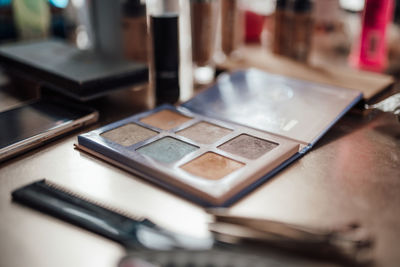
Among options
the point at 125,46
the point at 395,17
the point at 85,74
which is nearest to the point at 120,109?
the point at 85,74

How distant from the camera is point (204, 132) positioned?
2.18ft

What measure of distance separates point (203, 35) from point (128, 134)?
0.41 metres

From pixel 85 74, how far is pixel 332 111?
0.45 meters

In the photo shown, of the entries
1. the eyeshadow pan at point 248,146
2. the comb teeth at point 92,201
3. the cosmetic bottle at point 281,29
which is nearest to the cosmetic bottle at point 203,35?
the cosmetic bottle at point 281,29

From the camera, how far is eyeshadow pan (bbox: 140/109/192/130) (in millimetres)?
687

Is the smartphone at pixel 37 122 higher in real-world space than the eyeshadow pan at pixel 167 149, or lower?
higher

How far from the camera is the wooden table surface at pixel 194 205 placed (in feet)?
1.44

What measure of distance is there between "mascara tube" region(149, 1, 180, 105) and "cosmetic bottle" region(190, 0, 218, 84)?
14 cm

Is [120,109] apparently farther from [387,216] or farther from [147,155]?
[387,216]

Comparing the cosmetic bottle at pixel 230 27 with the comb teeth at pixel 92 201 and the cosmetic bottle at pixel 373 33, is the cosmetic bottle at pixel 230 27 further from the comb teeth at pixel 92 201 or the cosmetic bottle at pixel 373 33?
the comb teeth at pixel 92 201

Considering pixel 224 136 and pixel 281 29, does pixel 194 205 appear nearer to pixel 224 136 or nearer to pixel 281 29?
pixel 224 136

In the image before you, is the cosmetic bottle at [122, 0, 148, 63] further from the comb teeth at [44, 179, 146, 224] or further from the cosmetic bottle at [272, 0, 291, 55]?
the comb teeth at [44, 179, 146, 224]

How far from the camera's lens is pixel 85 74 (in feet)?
2.59

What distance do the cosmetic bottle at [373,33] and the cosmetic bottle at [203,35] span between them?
0.34 metres
